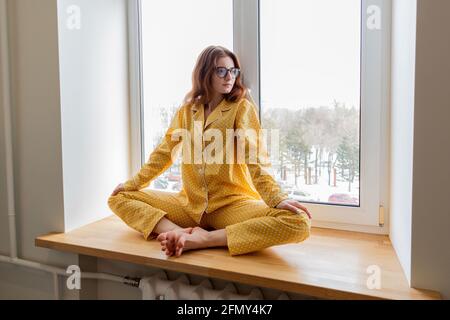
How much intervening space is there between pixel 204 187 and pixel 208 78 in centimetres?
40

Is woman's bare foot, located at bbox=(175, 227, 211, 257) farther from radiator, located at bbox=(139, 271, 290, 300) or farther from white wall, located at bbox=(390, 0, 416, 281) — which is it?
white wall, located at bbox=(390, 0, 416, 281)

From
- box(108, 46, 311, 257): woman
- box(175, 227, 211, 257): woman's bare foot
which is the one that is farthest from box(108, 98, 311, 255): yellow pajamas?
box(175, 227, 211, 257): woman's bare foot

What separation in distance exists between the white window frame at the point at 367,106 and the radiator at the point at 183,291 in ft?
1.39

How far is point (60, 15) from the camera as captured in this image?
4.33ft

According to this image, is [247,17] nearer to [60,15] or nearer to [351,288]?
[60,15]

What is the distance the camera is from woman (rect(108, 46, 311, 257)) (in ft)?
3.99

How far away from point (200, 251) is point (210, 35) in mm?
869

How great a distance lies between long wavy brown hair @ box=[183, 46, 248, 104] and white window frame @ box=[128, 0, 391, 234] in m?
0.10

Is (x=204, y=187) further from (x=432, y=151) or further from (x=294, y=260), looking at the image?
(x=432, y=151)

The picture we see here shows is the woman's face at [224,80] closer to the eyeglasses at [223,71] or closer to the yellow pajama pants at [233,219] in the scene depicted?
the eyeglasses at [223,71]

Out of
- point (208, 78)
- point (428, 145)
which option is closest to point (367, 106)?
point (428, 145)

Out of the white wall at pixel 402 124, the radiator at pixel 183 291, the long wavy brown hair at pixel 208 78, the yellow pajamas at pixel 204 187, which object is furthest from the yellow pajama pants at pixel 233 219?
the long wavy brown hair at pixel 208 78

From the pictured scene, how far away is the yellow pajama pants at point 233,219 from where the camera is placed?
1.10m

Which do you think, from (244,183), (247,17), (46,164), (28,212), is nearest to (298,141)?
(244,183)
